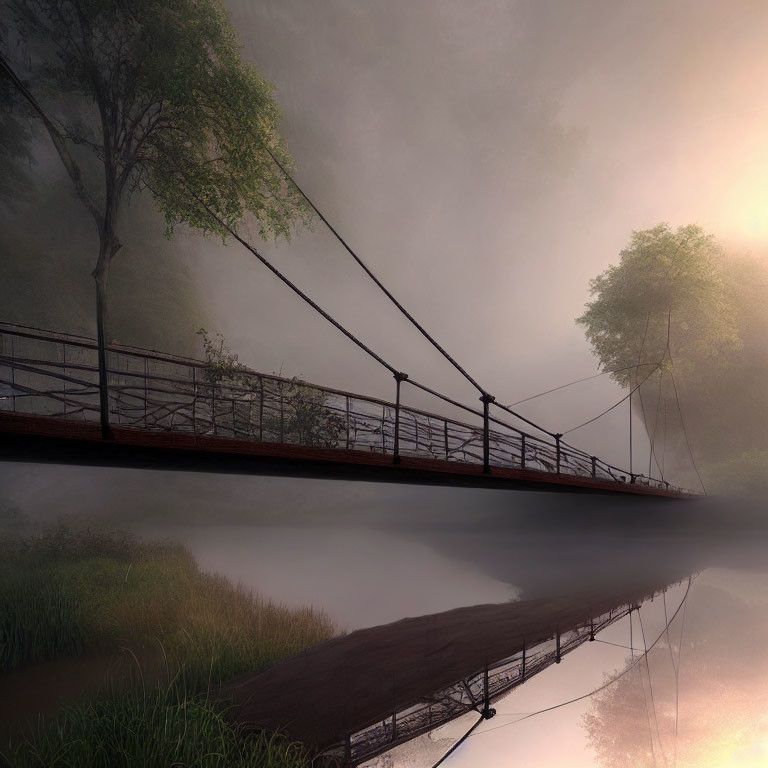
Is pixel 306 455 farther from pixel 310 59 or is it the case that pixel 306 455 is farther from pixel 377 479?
pixel 310 59

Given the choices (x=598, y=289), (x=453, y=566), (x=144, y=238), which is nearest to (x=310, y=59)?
(x=144, y=238)

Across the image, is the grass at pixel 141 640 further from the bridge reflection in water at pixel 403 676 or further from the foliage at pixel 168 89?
the foliage at pixel 168 89

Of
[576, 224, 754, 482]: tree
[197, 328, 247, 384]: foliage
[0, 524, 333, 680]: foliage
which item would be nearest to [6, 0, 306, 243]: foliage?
[197, 328, 247, 384]: foliage

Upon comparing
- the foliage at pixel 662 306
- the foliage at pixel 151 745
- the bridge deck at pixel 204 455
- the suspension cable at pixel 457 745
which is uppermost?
the foliage at pixel 662 306

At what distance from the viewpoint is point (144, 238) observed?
1375cm

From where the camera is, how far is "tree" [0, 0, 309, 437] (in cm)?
782

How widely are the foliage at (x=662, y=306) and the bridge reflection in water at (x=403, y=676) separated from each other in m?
13.9

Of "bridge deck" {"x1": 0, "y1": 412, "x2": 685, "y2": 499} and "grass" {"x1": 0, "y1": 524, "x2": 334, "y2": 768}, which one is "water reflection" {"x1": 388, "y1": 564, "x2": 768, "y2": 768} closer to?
"grass" {"x1": 0, "y1": 524, "x2": 334, "y2": 768}

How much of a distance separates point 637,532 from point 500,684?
1167cm

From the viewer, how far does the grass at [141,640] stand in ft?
8.77

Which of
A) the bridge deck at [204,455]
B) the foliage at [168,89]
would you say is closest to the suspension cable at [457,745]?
the bridge deck at [204,455]

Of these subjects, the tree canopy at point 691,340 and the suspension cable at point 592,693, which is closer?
the suspension cable at point 592,693

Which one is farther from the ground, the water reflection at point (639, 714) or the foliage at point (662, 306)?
the foliage at point (662, 306)

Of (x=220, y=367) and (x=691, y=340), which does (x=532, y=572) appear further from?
(x=691, y=340)
